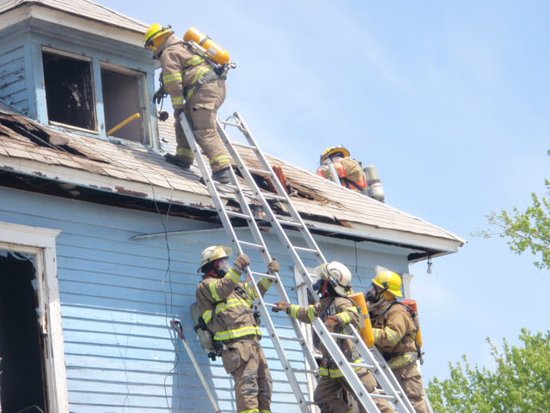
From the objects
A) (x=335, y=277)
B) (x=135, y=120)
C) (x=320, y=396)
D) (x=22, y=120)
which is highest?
(x=135, y=120)

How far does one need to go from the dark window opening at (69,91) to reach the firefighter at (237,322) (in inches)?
106

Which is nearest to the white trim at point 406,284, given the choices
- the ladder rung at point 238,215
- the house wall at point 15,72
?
the ladder rung at point 238,215

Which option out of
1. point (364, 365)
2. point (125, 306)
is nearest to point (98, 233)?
point (125, 306)

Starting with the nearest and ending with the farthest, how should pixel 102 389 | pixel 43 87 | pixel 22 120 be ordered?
pixel 102 389 < pixel 22 120 < pixel 43 87

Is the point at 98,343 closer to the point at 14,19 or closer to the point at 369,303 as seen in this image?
the point at 369,303

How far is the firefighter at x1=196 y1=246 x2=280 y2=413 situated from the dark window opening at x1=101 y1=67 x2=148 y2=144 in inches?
118

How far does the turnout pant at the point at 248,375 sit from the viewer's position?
11477 millimetres

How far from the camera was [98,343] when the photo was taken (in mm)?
11500

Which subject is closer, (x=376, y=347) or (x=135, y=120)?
(x=376, y=347)

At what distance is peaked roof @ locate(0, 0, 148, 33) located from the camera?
13547 mm

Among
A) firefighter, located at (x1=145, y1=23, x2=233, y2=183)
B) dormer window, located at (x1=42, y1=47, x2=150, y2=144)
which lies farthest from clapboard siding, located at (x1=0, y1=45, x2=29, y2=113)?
firefighter, located at (x1=145, y1=23, x2=233, y2=183)

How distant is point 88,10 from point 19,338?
419 centimetres

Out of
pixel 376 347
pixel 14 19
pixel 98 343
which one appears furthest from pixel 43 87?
pixel 376 347

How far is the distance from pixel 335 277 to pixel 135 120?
12.8 feet
